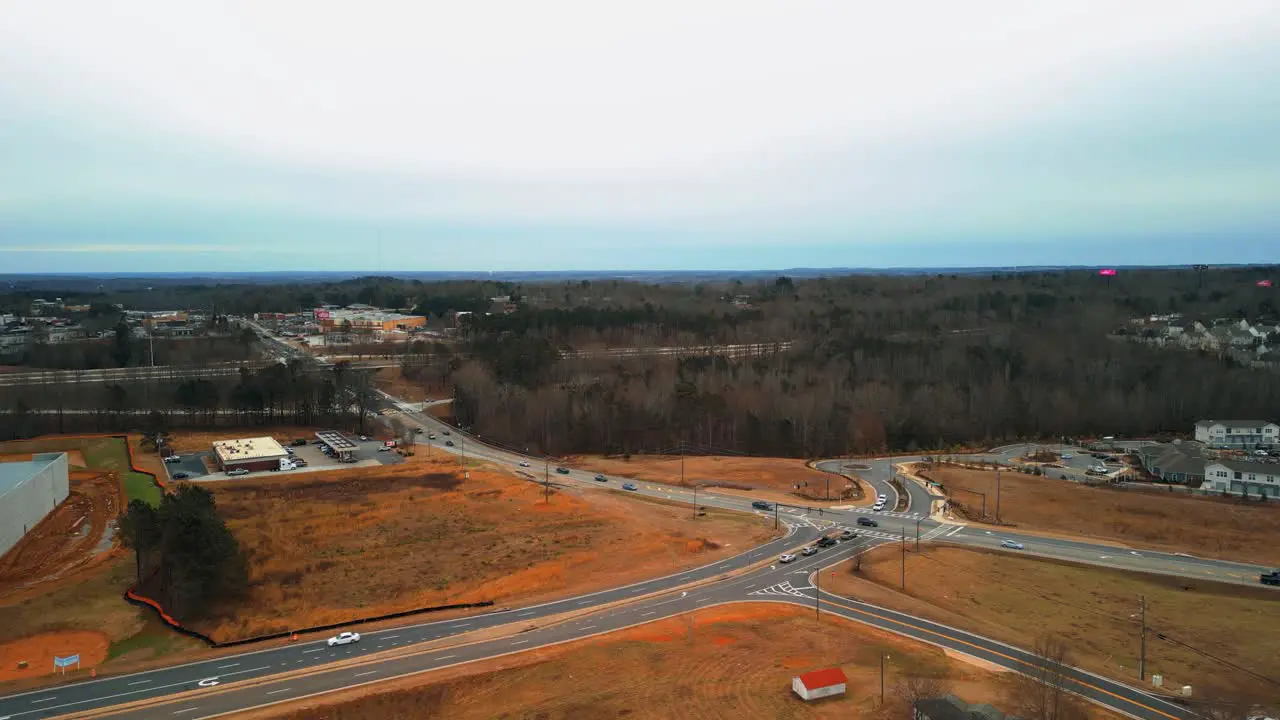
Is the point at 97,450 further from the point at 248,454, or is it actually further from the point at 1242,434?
the point at 1242,434

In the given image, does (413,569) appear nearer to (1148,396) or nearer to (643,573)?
(643,573)

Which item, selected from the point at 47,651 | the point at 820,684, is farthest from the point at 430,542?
the point at 820,684

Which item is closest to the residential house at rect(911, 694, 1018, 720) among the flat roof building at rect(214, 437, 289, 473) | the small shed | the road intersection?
the small shed

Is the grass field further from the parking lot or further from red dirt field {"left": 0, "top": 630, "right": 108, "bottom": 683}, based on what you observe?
red dirt field {"left": 0, "top": 630, "right": 108, "bottom": 683}

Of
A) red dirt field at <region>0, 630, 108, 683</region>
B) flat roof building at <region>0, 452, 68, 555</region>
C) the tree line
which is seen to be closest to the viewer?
red dirt field at <region>0, 630, 108, 683</region>

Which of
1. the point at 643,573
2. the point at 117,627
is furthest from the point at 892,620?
the point at 117,627

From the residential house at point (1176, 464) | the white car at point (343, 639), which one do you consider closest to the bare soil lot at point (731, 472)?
the residential house at point (1176, 464)
